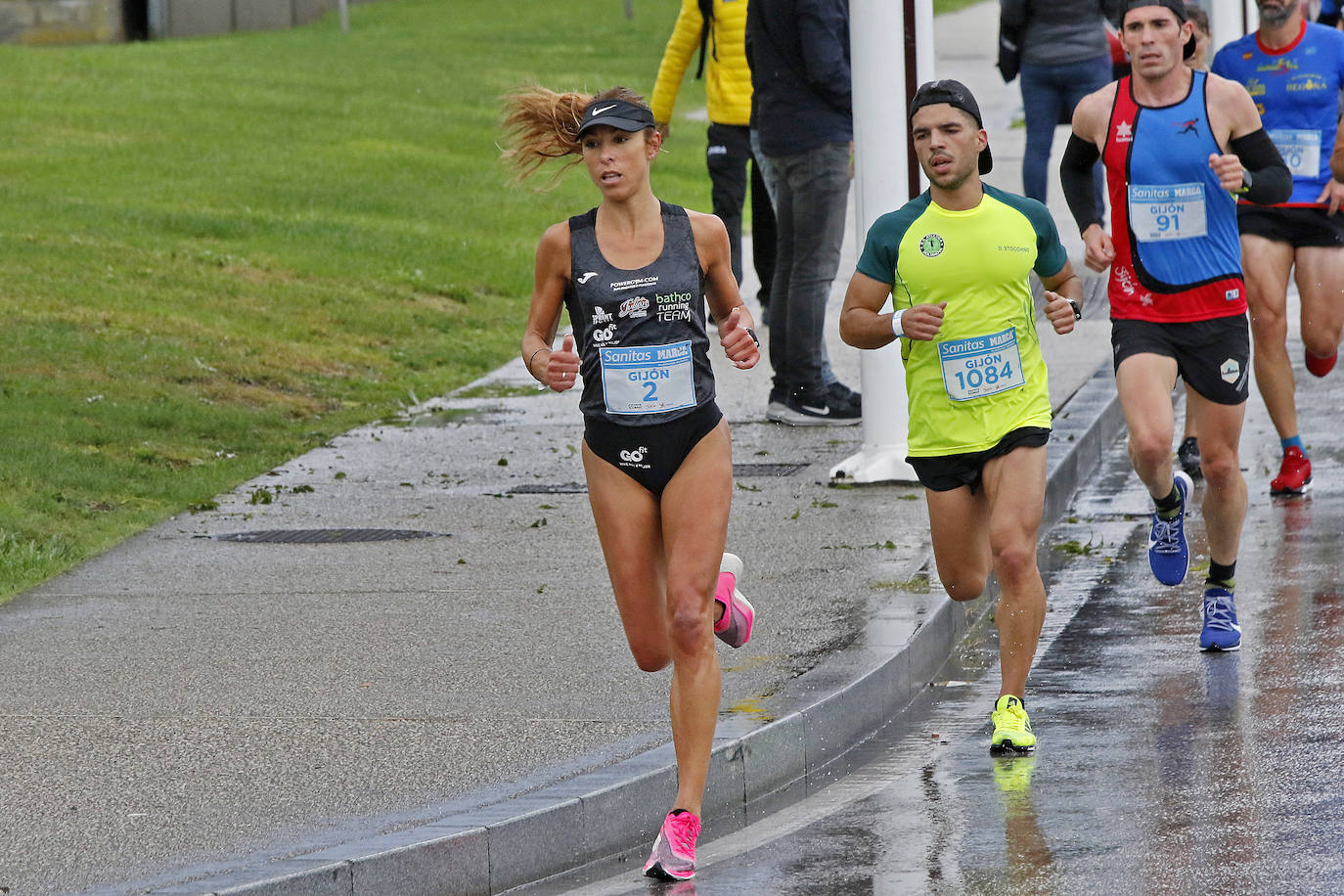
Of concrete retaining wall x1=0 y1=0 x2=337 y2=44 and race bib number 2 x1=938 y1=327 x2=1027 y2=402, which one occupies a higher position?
concrete retaining wall x1=0 y1=0 x2=337 y2=44

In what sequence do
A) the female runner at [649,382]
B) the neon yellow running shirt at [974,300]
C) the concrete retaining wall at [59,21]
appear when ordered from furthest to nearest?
the concrete retaining wall at [59,21] → the neon yellow running shirt at [974,300] → the female runner at [649,382]

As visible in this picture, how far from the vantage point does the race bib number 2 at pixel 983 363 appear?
669 centimetres

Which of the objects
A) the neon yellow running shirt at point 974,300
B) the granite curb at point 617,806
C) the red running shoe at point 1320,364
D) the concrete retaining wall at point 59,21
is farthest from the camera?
the concrete retaining wall at point 59,21

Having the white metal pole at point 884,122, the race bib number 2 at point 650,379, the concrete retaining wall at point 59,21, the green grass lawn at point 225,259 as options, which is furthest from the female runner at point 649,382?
the concrete retaining wall at point 59,21

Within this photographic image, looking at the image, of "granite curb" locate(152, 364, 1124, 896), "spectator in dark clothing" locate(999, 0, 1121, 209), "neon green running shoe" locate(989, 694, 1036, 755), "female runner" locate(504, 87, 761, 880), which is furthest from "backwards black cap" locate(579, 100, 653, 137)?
"spectator in dark clothing" locate(999, 0, 1121, 209)

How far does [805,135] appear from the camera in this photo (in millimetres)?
11336

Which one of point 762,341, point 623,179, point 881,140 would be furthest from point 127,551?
point 762,341

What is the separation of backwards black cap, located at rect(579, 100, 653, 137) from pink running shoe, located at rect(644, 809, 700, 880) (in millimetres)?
1721

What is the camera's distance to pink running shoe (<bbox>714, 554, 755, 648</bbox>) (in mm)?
6230

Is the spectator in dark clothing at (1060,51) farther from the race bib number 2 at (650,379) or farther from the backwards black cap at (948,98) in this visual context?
the race bib number 2 at (650,379)

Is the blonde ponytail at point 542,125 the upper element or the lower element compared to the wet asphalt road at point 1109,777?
upper

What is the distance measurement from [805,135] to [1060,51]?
3869 mm

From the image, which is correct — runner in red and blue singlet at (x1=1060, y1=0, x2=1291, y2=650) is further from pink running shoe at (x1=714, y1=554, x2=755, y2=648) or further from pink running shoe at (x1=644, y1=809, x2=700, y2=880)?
pink running shoe at (x1=644, y1=809, x2=700, y2=880)

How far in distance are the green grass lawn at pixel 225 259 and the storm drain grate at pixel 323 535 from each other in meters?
0.54
